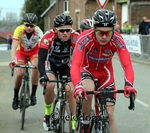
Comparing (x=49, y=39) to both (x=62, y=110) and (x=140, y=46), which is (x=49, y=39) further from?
(x=140, y=46)

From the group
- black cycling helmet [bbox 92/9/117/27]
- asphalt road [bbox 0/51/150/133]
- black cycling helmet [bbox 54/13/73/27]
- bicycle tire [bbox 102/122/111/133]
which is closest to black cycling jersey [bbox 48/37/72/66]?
black cycling helmet [bbox 54/13/73/27]

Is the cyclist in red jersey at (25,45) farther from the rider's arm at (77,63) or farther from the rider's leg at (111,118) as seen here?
the rider's leg at (111,118)

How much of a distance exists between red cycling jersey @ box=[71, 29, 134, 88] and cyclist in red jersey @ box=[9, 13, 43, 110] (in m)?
2.37

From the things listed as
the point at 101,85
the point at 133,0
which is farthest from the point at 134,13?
the point at 101,85

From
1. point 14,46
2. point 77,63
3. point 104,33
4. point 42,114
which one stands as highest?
point 104,33

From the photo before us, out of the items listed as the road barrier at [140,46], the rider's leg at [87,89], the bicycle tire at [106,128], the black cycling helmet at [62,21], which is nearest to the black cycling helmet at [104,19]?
the rider's leg at [87,89]

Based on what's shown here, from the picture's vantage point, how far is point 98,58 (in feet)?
17.8

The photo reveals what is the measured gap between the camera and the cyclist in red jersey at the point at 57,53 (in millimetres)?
6211

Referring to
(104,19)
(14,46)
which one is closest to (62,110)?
(104,19)

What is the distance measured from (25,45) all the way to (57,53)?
5.39ft

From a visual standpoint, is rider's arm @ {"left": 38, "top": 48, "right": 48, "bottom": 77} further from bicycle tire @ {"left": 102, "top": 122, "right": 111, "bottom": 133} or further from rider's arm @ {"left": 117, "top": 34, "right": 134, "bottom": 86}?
bicycle tire @ {"left": 102, "top": 122, "right": 111, "bottom": 133}

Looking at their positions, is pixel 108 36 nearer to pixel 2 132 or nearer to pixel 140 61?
pixel 2 132

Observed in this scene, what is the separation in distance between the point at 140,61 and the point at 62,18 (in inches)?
542

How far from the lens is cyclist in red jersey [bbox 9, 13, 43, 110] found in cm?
770
